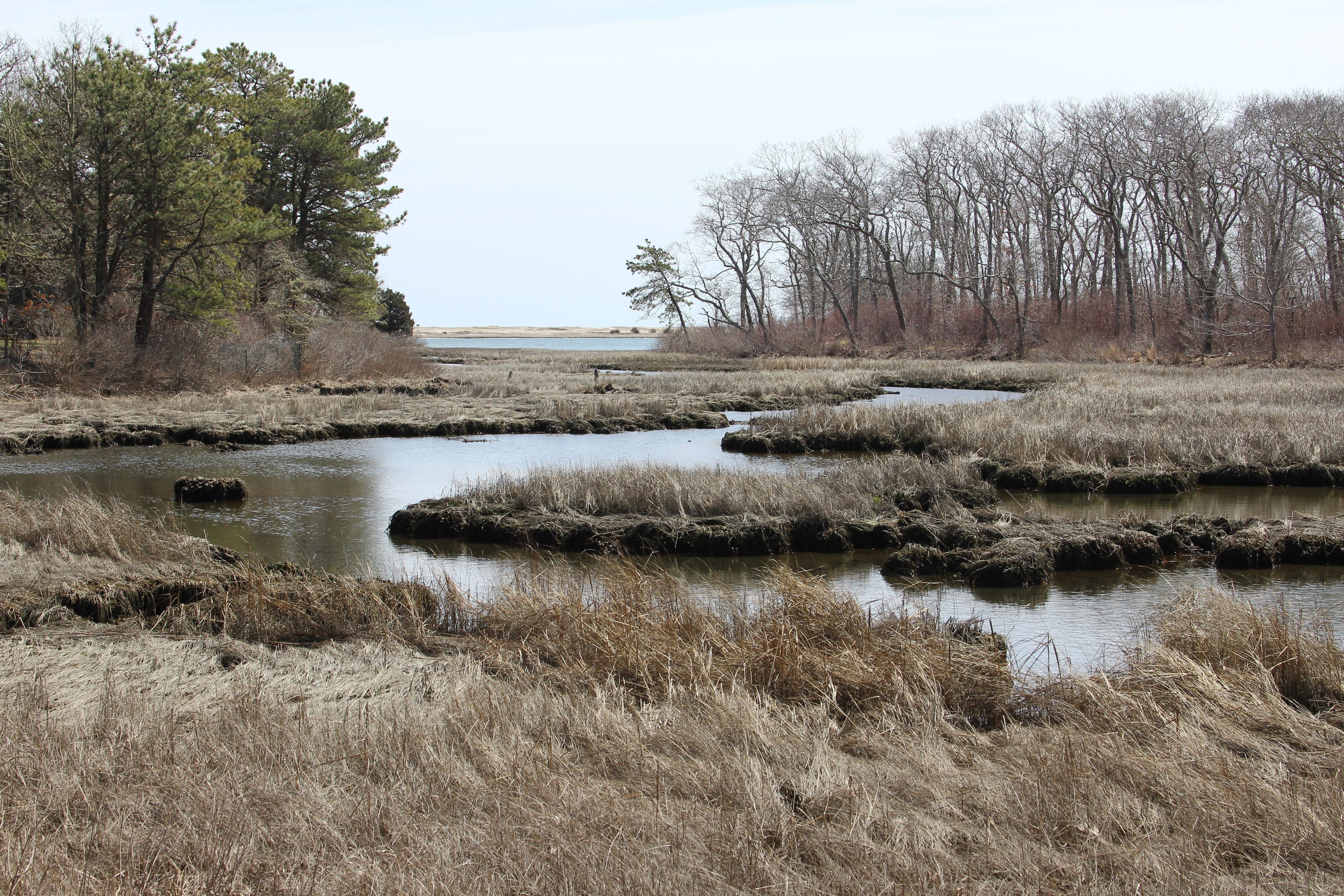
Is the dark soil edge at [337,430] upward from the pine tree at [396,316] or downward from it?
downward

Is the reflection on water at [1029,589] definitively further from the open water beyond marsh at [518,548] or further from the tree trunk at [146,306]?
the tree trunk at [146,306]

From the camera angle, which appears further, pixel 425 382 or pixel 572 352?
pixel 572 352

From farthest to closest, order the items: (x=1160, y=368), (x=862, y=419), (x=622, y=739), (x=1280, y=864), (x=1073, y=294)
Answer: (x=1073, y=294) < (x=1160, y=368) < (x=862, y=419) < (x=622, y=739) < (x=1280, y=864)

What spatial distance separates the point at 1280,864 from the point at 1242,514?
35.0 ft

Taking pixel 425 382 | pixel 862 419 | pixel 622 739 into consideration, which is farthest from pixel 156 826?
pixel 425 382

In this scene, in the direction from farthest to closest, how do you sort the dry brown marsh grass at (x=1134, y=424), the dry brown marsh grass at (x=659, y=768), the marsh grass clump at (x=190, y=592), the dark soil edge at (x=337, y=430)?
the dark soil edge at (x=337, y=430) → the dry brown marsh grass at (x=1134, y=424) → the marsh grass clump at (x=190, y=592) → the dry brown marsh grass at (x=659, y=768)

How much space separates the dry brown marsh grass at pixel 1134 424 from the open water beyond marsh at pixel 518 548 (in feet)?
4.29

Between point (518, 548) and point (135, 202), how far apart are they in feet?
74.4

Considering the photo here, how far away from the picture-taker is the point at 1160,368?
3544 centimetres

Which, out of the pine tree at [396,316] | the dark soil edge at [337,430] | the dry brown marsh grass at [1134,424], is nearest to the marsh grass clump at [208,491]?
the dark soil edge at [337,430]

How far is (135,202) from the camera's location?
91.0ft

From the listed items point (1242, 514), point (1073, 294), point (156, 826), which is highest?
point (1073, 294)

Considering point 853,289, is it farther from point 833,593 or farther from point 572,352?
point 833,593

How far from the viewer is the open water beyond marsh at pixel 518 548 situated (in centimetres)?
891
